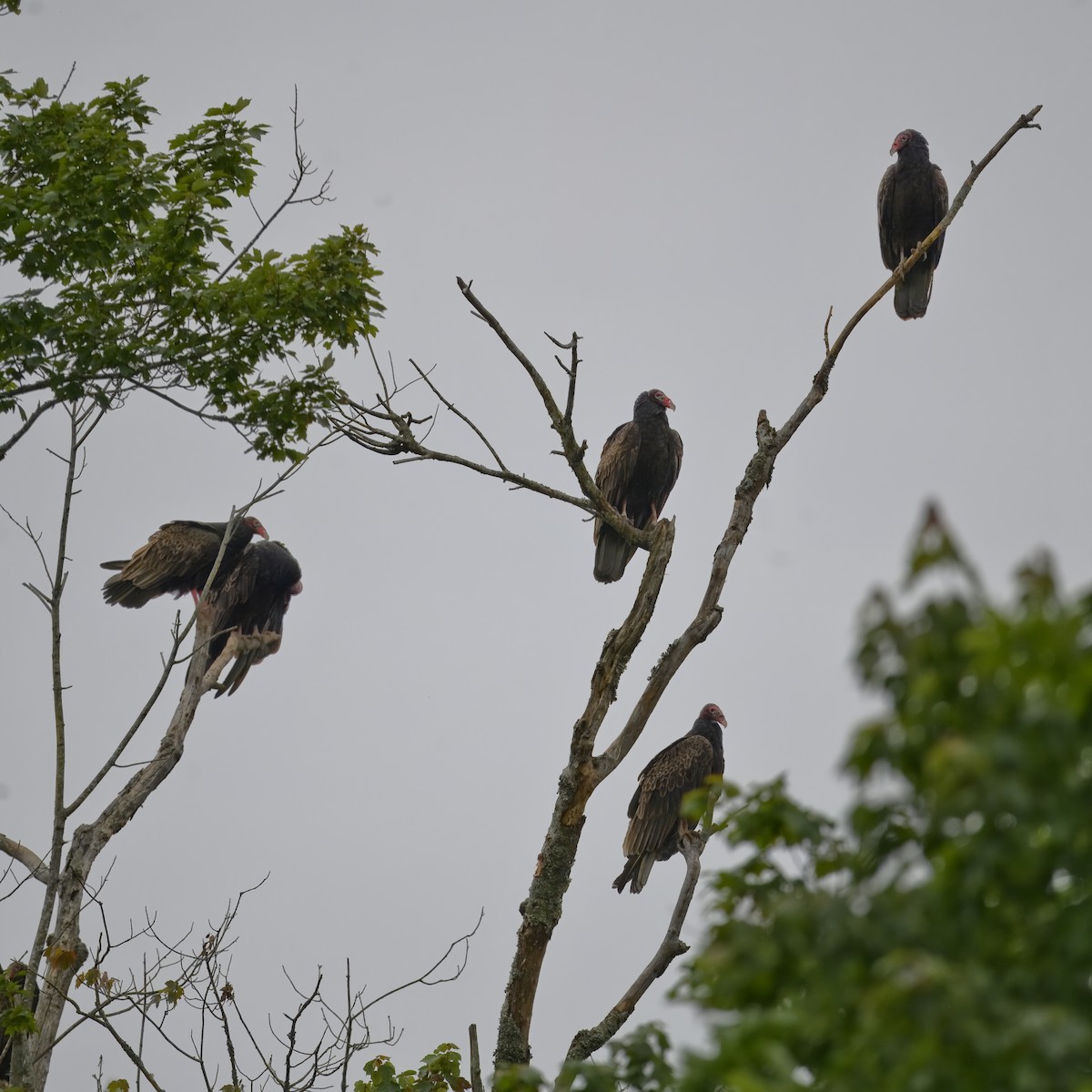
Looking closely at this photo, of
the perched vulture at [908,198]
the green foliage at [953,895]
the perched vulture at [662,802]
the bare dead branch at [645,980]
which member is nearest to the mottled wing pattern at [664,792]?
the perched vulture at [662,802]

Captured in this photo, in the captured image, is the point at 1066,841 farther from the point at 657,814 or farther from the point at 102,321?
the point at 657,814

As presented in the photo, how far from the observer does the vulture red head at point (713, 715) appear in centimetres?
827

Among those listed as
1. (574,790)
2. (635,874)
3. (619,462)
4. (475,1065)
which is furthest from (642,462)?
(475,1065)

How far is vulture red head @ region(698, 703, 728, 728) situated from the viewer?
8266 millimetres

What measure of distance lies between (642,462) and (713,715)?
1853 millimetres

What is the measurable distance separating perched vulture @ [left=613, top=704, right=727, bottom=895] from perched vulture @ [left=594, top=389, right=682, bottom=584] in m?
1.29

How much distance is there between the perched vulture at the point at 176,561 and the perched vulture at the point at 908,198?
169 inches

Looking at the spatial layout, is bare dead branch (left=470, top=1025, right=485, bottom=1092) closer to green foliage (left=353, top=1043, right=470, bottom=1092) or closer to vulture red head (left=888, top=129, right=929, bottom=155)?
green foliage (left=353, top=1043, right=470, bottom=1092)

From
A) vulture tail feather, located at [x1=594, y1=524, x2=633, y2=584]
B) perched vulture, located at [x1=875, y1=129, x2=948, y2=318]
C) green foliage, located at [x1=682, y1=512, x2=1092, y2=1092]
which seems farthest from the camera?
perched vulture, located at [x1=875, y1=129, x2=948, y2=318]

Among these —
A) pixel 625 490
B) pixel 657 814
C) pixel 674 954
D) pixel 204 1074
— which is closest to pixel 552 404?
pixel 674 954

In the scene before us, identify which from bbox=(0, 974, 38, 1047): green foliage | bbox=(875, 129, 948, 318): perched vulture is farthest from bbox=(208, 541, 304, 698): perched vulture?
bbox=(875, 129, 948, 318): perched vulture

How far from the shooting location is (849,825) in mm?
1524

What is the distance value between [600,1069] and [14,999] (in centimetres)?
290

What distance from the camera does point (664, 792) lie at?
7.50m
